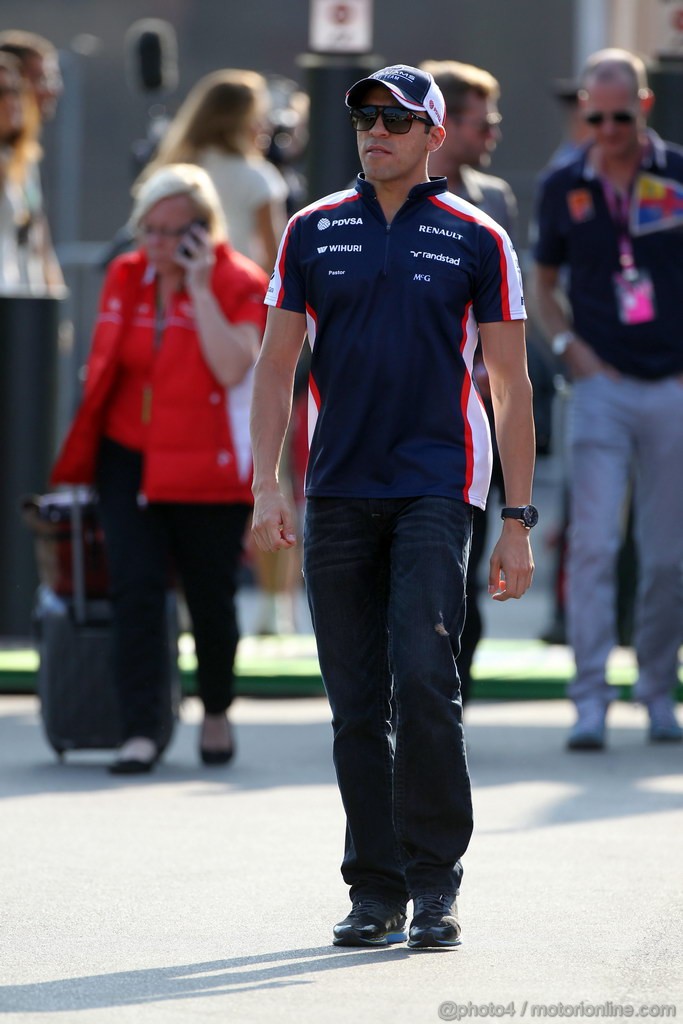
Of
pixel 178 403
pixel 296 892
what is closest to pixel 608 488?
pixel 178 403


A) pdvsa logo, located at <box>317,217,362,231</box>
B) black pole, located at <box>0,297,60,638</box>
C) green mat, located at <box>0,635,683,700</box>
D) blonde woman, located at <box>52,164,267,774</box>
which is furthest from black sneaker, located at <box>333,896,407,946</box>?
black pole, located at <box>0,297,60,638</box>

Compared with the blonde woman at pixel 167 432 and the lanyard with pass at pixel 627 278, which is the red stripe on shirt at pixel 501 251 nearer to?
the blonde woman at pixel 167 432

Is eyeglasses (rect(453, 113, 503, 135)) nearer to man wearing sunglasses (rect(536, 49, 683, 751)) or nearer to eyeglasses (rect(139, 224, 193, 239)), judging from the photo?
man wearing sunglasses (rect(536, 49, 683, 751))

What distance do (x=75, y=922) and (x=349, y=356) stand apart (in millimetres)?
1449

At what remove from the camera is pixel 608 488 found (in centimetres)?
867

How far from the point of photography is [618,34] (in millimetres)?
14188

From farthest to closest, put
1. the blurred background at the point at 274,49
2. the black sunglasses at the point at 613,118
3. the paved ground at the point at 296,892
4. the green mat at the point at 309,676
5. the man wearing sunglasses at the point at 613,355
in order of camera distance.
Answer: the blurred background at the point at 274,49, the green mat at the point at 309,676, the man wearing sunglasses at the point at 613,355, the black sunglasses at the point at 613,118, the paved ground at the point at 296,892

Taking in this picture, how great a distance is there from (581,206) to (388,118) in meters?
3.47

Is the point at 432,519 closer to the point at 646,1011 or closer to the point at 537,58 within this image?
the point at 646,1011

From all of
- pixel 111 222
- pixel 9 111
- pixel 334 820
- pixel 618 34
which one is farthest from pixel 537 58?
pixel 334 820

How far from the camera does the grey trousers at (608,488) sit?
28.5 feet

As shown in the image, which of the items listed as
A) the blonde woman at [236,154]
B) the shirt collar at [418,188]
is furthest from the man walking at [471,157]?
the shirt collar at [418,188]

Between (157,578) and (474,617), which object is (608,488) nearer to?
(474,617)

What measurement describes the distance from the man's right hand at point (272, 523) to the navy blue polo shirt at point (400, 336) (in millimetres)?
101
